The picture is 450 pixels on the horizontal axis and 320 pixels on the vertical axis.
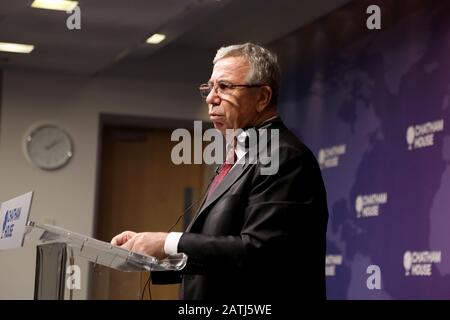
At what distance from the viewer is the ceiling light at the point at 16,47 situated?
6059 mm

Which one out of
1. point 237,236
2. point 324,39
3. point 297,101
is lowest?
point 237,236

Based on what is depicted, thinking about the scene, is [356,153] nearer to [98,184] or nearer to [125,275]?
[98,184]

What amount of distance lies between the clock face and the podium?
5.31 metres

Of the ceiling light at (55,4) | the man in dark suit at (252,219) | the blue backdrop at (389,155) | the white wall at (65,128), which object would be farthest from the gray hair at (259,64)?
the white wall at (65,128)

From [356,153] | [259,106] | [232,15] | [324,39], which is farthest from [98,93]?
[259,106]

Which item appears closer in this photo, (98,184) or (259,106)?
(259,106)

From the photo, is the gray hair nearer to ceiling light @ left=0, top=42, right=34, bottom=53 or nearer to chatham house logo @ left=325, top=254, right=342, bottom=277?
chatham house logo @ left=325, top=254, right=342, bottom=277

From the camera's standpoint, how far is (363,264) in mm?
5148

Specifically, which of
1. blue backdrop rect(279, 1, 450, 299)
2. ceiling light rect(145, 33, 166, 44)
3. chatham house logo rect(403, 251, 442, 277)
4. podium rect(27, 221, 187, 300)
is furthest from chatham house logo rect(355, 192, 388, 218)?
podium rect(27, 221, 187, 300)

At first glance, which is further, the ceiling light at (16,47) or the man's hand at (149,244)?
the ceiling light at (16,47)

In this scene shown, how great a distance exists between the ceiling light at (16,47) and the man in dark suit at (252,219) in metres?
4.24

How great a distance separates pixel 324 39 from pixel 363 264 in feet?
5.58

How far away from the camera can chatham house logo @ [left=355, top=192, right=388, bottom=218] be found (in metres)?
4.96

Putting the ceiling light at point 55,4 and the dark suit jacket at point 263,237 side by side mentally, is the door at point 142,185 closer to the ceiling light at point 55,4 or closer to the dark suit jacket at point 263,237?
the ceiling light at point 55,4
